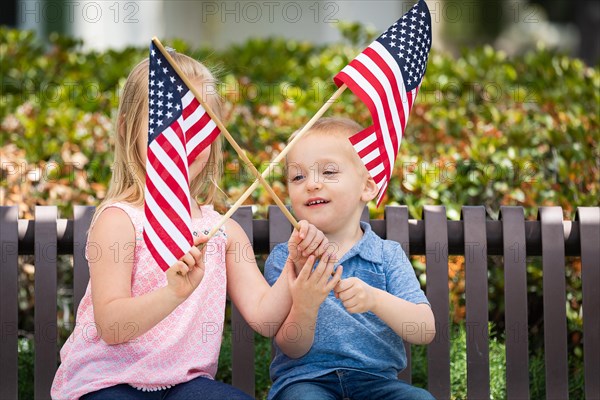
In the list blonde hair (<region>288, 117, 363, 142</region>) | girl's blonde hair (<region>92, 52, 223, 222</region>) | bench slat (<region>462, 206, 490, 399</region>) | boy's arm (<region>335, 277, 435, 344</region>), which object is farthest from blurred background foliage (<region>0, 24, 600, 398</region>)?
boy's arm (<region>335, 277, 435, 344</region>)

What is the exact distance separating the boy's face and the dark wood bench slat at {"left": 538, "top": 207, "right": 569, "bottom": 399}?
786 mm

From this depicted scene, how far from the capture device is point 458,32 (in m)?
24.1

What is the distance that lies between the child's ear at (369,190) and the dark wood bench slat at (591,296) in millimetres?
823

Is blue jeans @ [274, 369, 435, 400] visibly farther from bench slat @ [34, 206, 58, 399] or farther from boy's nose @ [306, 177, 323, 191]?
bench slat @ [34, 206, 58, 399]

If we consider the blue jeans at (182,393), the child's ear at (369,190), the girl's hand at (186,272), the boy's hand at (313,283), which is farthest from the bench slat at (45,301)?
the child's ear at (369,190)

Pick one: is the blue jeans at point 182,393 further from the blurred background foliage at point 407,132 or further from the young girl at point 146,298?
the blurred background foliage at point 407,132

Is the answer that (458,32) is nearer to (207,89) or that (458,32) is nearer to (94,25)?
(94,25)

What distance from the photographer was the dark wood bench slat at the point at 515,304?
3619mm

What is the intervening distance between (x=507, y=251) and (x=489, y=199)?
0.89 metres

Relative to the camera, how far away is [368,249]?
3.33 metres

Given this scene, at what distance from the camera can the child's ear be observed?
11.1 feet

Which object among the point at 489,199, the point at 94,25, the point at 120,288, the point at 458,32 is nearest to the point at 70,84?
the point at 489,199

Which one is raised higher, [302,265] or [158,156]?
[158,156]

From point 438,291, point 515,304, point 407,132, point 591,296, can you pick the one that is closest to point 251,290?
point 438,291
